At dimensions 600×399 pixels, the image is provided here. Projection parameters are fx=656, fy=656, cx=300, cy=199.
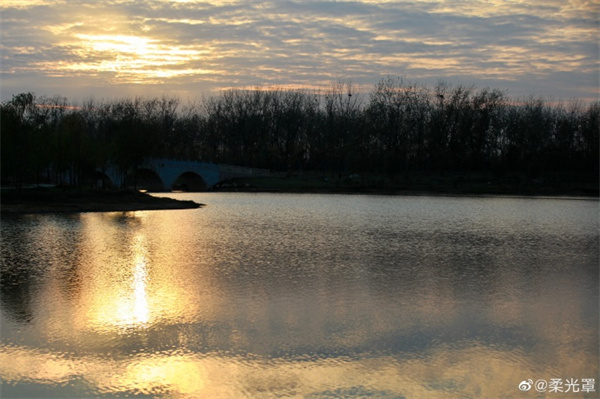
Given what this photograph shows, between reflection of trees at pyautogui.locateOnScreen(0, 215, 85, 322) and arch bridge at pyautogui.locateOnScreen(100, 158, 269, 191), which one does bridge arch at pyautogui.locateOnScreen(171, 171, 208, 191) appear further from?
reflection of trees at pyautogui.locateOnScreen(0, 215, 85, 322)

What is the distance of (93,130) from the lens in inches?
4023

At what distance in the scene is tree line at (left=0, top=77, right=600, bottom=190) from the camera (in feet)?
282

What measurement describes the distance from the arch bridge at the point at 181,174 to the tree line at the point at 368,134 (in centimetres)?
317

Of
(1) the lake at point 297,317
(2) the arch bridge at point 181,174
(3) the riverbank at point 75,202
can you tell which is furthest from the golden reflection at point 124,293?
(2) the arch bridge at point 181,174

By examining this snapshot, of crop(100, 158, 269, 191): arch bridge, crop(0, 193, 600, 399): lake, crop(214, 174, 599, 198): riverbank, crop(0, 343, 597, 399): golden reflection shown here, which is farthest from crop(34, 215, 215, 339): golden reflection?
crop(214, 174, 599, 198): riverbank

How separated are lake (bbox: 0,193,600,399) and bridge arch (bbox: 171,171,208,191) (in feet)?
195

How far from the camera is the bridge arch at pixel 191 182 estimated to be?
294 feet

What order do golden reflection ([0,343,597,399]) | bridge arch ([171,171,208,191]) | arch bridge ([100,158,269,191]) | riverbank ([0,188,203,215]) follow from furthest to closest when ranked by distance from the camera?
1. bridge arch ([171,171,208,191])
2. arch bridge ([100,158,269,191])
3. riverbank ([0,188,203,215])
4. golden reflection ([0,343,597,399])

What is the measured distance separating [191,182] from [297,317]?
79064 mm

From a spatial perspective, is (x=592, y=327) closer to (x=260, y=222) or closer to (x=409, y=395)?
(x=409, y=395)

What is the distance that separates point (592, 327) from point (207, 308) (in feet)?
29.2

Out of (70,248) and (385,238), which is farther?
(385,238)

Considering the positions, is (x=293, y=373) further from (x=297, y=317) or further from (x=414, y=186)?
(x=414, y=186)

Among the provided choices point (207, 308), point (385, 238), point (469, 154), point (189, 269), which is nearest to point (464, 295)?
point (207, 308)
